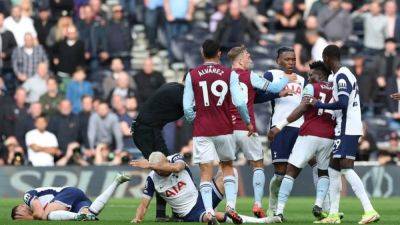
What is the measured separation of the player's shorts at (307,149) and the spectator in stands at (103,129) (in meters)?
11.2

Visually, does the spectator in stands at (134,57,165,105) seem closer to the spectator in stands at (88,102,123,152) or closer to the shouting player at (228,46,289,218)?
the spectator in stands at (88,102,123,152)

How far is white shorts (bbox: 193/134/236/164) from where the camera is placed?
1783 cm

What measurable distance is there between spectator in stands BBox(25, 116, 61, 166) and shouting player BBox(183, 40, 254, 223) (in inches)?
451

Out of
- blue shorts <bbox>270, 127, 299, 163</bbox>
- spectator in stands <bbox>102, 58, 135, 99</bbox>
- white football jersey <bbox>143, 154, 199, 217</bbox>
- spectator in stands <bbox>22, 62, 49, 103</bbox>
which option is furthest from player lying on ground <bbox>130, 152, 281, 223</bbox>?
spectator in stands <bbox>102, 58, 135, 99</bbox>

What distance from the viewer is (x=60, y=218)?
1906 centimetres

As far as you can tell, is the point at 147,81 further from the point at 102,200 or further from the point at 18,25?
the point at 102,200

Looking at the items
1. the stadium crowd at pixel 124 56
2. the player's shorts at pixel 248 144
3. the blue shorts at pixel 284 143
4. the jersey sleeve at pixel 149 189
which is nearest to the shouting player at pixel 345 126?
the blue shorts at pixel 284 143

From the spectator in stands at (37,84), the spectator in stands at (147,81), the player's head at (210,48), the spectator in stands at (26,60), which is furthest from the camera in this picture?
the spectator in stands at (26,60)

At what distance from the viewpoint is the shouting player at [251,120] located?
19.2m

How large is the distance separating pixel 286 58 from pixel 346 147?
1.78 metres

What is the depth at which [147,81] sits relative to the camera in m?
31.1

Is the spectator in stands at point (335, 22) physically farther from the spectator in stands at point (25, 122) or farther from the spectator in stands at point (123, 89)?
the spectator in stands at point (25, 122)

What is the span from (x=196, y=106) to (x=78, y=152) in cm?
1161

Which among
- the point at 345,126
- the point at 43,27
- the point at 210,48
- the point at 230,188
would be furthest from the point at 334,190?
the point at 43,27
